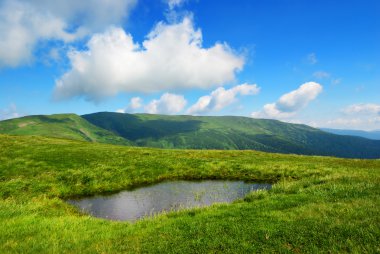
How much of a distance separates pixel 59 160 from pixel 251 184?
101ft

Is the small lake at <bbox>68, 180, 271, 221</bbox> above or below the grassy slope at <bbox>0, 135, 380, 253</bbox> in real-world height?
below

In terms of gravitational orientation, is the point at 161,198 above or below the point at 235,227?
below

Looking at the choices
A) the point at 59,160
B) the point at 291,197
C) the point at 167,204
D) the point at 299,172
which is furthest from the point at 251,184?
the point at 59,160

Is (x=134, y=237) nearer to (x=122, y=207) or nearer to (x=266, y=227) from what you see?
(x=266, y=227)

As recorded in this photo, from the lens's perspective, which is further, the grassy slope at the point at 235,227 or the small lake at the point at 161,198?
the small lake at the point at 161,198

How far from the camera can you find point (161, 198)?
94.1 ft

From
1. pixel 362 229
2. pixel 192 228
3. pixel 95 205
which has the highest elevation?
pixel 362 229

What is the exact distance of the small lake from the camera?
80.1 feet

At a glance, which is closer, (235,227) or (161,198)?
(235,227)

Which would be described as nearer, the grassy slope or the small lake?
the grassy slope

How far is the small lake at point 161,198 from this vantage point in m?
24.4

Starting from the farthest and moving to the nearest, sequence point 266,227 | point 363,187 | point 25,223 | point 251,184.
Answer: point 251,184
point 363,187
point 25,223
point 266,227

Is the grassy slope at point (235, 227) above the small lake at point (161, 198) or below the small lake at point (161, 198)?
above

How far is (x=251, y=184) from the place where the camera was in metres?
34.9
